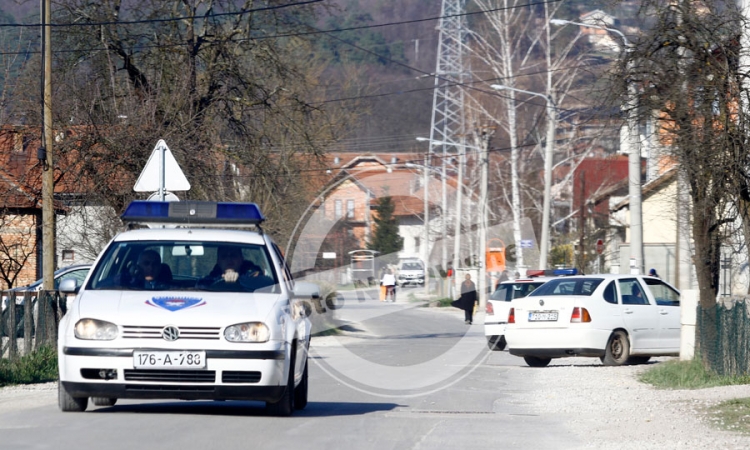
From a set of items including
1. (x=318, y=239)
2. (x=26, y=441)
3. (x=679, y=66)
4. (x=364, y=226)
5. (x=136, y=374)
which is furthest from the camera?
(x=364, y=226)

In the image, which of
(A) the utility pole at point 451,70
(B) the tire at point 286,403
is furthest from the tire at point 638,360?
(A) the utility pole at point 451,70

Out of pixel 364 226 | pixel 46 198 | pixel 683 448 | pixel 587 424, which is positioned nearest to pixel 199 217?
pixel 587 424

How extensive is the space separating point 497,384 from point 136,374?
7.31 meters

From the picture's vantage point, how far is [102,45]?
25.9 m

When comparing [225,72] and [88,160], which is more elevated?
[225,72]

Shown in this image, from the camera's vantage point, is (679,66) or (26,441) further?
(679,66)

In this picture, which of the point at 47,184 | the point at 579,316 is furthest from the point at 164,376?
the point at 47,184

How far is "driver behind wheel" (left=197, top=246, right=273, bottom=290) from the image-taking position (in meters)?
9.62

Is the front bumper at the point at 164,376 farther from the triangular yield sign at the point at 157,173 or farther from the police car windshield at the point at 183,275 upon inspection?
the triangular yield sign at the point at 157,173

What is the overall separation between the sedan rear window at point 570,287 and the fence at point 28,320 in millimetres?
8089

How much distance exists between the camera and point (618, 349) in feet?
60.0

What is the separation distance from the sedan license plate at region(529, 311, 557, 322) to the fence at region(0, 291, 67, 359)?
7586mm

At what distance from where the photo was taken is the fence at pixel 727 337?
1316cm

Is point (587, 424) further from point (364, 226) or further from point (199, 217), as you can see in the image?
point (364, 226)
